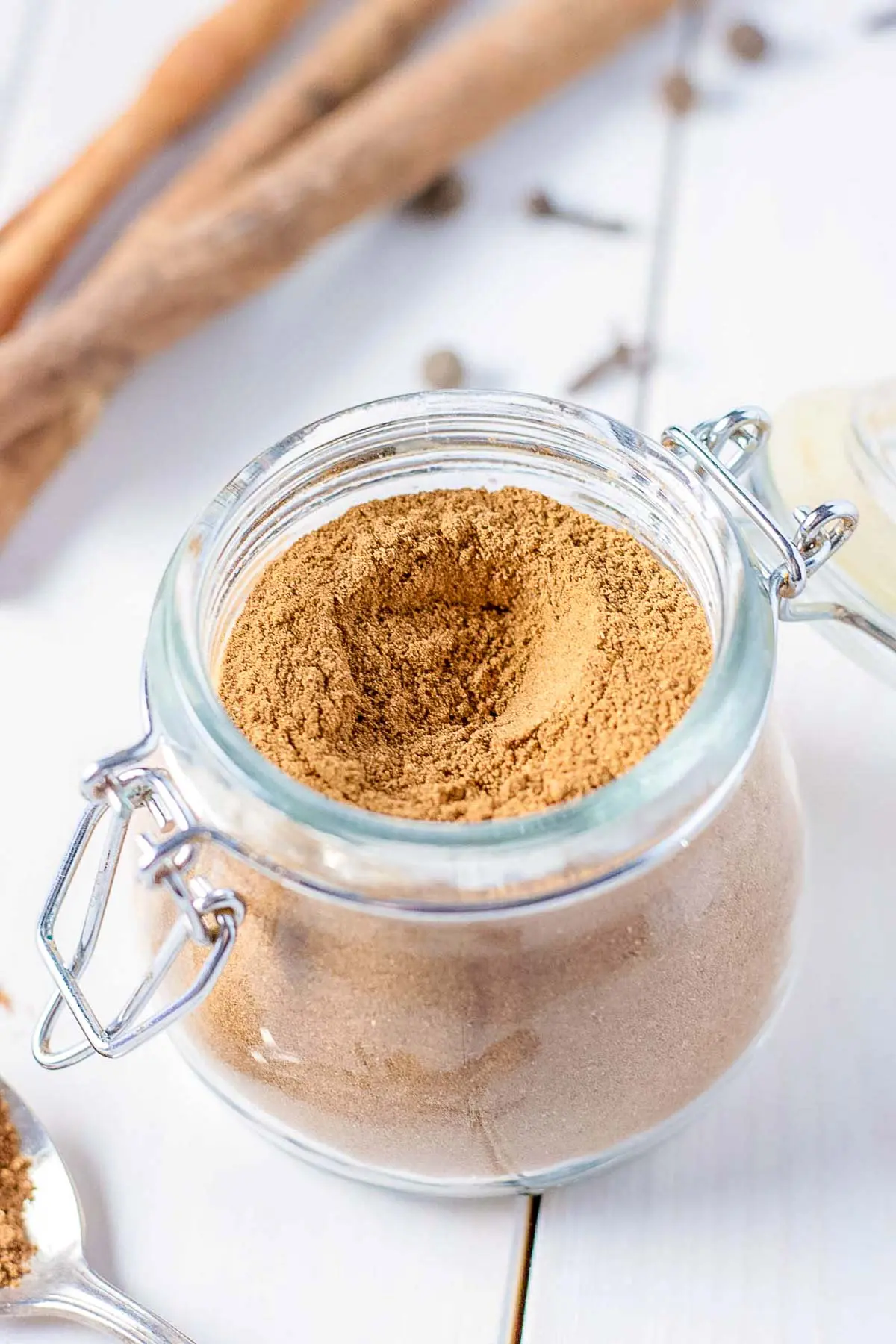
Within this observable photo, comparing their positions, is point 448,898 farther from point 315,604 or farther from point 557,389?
point 557,389

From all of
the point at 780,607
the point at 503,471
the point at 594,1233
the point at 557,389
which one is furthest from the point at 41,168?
the point at 594,1233

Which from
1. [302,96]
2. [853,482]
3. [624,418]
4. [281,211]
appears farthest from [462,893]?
[302,96]

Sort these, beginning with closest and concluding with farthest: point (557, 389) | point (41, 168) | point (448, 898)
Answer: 1. point (448, 898)
2. point (557, 389)
3. point (41, 168)

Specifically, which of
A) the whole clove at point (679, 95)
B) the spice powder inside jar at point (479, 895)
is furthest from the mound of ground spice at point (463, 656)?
the whole clove at point (679, 95)

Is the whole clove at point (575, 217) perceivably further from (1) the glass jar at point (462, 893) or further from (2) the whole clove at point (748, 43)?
(1) the glass jar at point (462, 893)

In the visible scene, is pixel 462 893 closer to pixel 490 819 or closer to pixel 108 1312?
pixel 490 819

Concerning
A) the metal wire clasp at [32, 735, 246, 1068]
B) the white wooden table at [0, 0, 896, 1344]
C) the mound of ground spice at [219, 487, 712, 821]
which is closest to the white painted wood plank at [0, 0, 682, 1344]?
the white wooden table at [0, 0, 896, 1344]

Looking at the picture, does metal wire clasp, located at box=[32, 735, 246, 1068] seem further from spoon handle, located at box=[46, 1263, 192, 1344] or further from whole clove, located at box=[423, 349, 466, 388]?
whole clove, located at box=[423, 349, 466, 388]
